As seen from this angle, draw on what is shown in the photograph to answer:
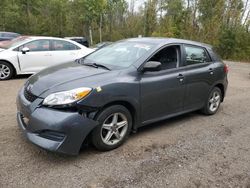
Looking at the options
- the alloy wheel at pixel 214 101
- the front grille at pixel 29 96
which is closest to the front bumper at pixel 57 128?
the front grille at pixel 29 96

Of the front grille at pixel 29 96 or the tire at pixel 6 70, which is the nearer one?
the front grille at pixel 29 96

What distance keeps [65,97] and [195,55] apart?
9.41 ft

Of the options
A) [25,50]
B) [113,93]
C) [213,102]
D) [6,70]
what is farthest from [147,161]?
[6,70]

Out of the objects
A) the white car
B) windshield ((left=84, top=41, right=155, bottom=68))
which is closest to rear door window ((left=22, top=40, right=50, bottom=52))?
the white car

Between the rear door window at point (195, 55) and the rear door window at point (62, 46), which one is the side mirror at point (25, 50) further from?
the rear door window at point (195, 55)

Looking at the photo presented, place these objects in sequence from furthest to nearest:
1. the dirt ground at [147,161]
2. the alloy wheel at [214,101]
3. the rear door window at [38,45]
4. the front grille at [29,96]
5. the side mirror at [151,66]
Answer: the rear door window at [38,45], the alloy wheel at [214,101], the side mirror at [151,66], the front grille at [29,96], the dirt ground at [147,161]

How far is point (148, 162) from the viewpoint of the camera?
12.1ft

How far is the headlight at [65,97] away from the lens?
135 inches

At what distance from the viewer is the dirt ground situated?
323cm

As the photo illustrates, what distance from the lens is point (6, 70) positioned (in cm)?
859

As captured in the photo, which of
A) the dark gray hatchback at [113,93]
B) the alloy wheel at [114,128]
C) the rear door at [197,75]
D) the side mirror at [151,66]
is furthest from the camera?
the rear door at [197,75]

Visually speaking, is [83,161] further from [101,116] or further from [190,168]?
[190,168]

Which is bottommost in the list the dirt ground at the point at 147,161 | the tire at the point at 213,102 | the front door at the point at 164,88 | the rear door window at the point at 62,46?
the dirt ground at the point at 147,161

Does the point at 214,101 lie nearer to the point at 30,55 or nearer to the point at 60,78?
the point at 60,78
